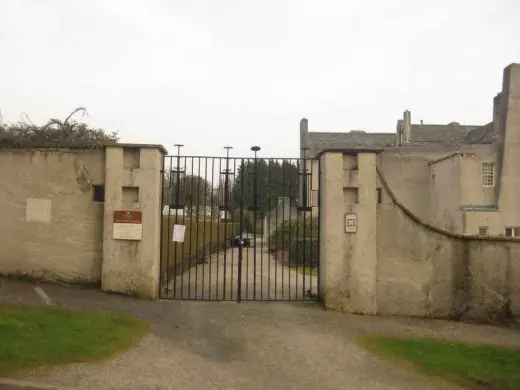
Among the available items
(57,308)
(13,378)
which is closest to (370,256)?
(57,308)

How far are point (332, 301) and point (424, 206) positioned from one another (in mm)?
23992

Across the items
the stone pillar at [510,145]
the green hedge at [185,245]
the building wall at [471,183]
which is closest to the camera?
the green hedge at [185,245]

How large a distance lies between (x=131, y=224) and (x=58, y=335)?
321 cm

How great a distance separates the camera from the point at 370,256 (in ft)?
31.7

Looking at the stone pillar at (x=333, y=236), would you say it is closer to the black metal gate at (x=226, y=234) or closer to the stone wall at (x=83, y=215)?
the black metal gate at (x=226, y=234)

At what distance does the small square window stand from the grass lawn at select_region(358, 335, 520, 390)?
6.01 metres

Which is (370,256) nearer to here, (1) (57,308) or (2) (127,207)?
(2) (127,207)

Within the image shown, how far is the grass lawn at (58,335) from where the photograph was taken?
18.8 ft

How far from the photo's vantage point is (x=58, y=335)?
6.64 meters

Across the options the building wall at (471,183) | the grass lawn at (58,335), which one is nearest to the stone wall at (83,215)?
the grass lawn at (58,335)

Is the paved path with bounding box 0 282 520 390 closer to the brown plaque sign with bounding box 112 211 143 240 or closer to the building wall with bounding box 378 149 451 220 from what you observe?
the brown plaque sign with bounding box 112 211 143 240

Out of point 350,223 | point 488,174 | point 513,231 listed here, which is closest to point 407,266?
point 350,223

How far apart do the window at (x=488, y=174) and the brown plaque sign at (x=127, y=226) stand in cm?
2541

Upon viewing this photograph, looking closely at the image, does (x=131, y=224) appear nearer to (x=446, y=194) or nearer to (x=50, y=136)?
(x=50, y=136)
